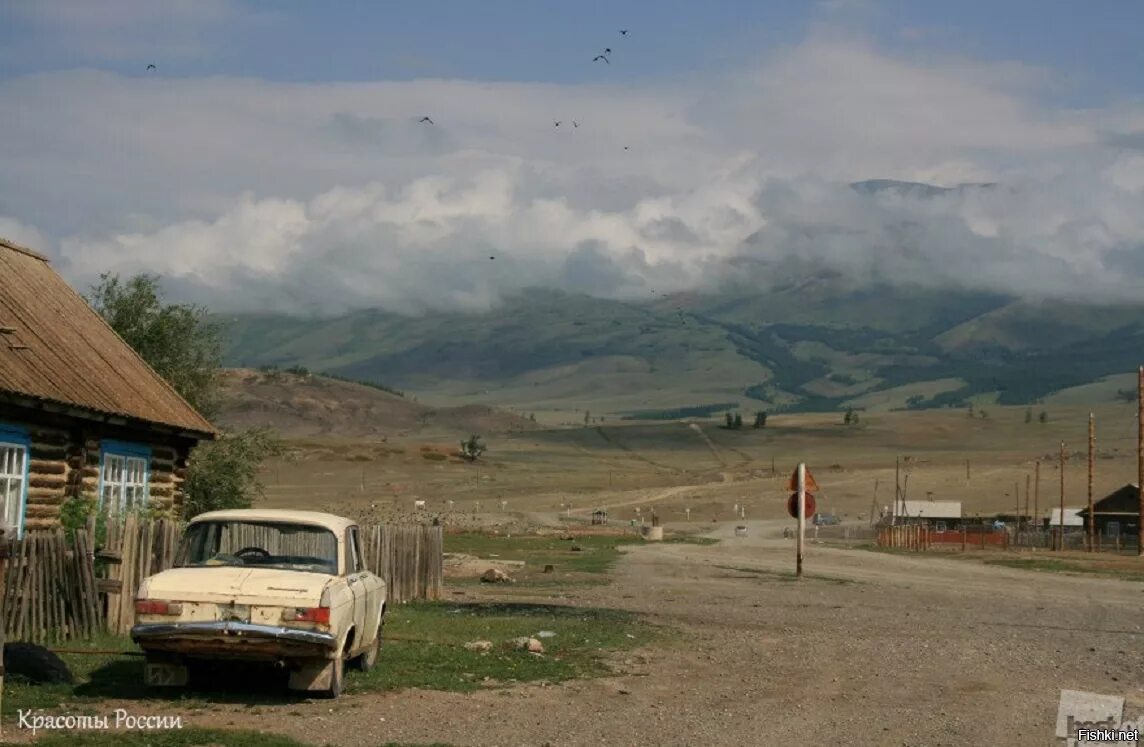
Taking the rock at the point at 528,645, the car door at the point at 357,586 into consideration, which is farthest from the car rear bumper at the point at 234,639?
the rock at the point at 528,645

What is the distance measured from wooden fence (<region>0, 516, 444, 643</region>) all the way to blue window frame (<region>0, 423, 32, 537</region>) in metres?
3.04

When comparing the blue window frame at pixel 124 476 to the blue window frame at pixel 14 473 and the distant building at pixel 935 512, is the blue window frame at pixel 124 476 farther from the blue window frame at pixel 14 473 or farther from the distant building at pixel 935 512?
the distant building at pixel 935 512

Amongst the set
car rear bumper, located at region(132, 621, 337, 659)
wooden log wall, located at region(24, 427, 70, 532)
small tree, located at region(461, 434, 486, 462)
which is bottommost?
car rear bumper, located at region(132, 621, 337, 659)

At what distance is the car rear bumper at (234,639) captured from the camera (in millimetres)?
13750

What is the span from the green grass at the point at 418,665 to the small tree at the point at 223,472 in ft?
49.5

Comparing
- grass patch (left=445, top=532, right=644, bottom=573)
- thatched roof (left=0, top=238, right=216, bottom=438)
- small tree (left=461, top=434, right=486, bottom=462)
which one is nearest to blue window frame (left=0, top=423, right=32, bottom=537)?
thatched roof (left=0, top=238, right=216, bottom=438)

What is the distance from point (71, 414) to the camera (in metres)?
22.7

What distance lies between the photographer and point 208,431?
2848cm

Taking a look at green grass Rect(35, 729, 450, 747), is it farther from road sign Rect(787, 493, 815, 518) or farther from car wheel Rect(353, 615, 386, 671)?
road sign Rect(787, 493, 815, 518)

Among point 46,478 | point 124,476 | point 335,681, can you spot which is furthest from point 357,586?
point 124,476

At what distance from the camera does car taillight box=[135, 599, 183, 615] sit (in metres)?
13.9

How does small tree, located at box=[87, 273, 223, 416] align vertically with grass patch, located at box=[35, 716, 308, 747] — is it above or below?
above

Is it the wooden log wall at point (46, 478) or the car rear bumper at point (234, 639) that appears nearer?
the car rear bumper at point (234, 639)

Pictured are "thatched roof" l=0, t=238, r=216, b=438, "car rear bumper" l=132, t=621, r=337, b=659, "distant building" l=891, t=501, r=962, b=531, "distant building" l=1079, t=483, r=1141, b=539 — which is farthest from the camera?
"distant building" l=891, t=501, r=962, b=531
